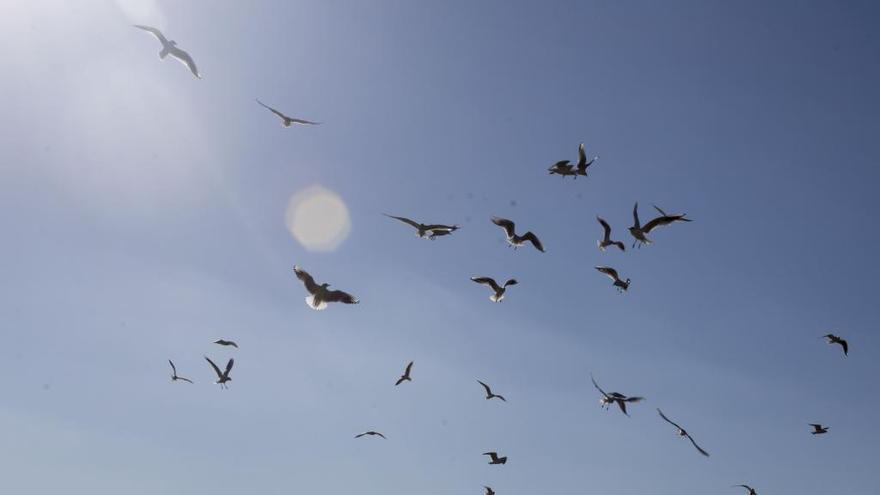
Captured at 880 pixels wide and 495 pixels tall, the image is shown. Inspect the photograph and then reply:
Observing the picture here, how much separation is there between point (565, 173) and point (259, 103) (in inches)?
582

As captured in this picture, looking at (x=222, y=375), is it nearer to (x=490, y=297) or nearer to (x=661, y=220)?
(x=490, y=297)

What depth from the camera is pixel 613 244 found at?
35.1 m

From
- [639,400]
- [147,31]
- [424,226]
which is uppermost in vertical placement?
[147,31]

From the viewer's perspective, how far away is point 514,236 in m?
33.3

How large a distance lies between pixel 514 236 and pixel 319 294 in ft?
38.6

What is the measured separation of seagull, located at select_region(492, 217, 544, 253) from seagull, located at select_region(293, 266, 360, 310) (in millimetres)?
10859

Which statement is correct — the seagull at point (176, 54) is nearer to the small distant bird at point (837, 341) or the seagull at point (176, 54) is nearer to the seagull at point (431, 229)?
the seagull at point (431, 229)

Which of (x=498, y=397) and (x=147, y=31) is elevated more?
(x=147, y=31)

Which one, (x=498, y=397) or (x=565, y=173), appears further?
(x=498, y=397)

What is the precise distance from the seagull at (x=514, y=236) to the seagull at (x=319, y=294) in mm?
10859

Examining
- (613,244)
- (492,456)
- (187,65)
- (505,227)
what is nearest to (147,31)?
(187,65)

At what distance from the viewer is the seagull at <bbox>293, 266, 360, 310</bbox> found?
80.2 ft

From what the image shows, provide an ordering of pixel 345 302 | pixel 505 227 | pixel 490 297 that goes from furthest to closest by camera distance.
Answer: pixel 490 297
pixel 505 227
pixel 345 302

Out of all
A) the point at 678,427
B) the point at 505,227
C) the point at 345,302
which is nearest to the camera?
the point at 345,302
